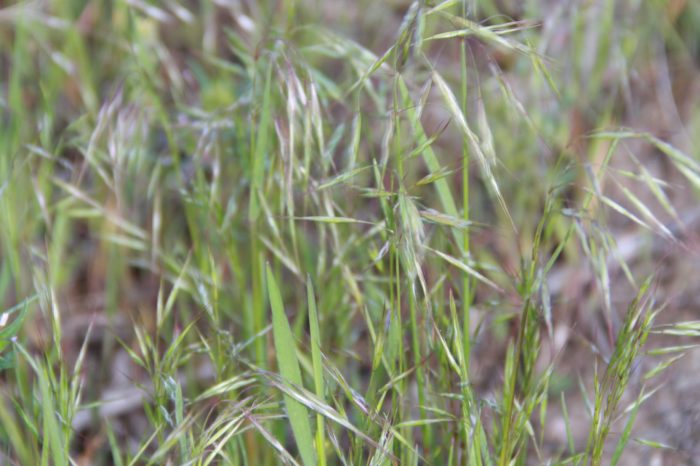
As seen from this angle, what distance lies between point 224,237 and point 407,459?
0.44 meters

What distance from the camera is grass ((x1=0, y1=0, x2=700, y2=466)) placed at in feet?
3.42

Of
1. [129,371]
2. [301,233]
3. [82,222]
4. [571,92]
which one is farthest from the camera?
[82,222]

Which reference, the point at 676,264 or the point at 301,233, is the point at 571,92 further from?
the point at 301,233

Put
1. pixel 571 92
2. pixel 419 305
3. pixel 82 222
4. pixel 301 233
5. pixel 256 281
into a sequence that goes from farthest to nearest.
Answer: pixel 82 222 → pixel 571 92 → pixel 301 233 → pixel 256 281 → pixel 419 305

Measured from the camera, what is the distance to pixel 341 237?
4.78 feet

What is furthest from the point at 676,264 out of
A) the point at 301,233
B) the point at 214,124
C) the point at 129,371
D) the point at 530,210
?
the point at 129,371

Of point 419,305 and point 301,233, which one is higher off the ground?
point 419,305

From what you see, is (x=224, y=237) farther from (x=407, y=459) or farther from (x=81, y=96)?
(x=81, y=96)

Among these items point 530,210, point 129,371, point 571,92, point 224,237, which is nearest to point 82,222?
point 129,371

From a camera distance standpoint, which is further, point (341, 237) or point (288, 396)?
point (341, 237)

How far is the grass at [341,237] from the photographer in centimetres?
104

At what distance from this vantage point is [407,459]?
3.70 feet

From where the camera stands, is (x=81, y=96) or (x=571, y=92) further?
(x=81, y=96)

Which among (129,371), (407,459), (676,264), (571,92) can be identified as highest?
(571,92)
